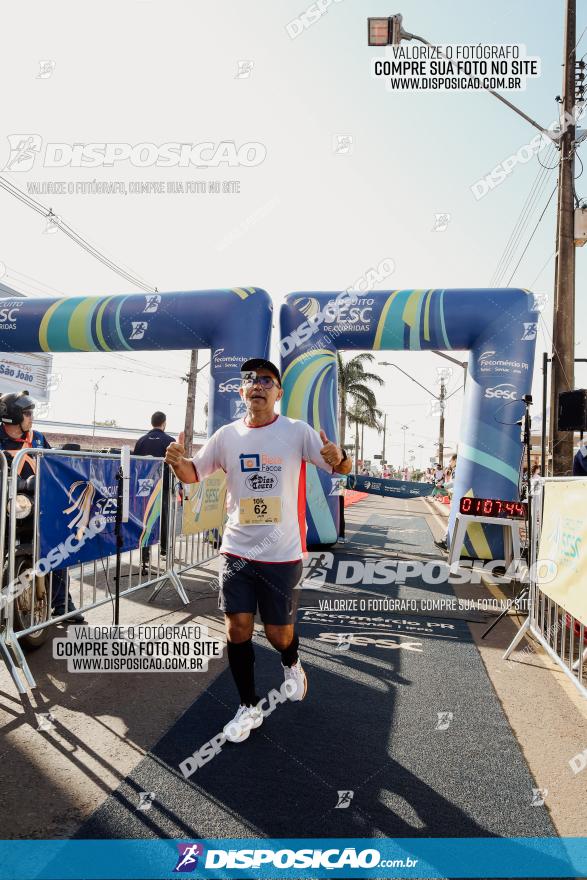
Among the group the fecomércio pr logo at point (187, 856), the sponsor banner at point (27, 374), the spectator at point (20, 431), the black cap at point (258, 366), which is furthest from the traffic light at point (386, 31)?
the sponsor banner at point (27, 374)

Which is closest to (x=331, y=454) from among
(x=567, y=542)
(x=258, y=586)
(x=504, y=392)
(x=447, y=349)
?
(x=258, y=586)

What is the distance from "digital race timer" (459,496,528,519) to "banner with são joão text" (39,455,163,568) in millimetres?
4712

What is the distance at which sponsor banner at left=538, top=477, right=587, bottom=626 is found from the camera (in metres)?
3.97

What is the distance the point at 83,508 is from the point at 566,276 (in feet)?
25.8

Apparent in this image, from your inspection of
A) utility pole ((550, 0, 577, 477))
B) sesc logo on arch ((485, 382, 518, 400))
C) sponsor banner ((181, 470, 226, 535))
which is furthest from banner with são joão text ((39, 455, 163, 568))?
utility pole ((550, 0, 577, 477))

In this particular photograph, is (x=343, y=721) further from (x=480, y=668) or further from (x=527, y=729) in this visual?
(x=480, y=668)

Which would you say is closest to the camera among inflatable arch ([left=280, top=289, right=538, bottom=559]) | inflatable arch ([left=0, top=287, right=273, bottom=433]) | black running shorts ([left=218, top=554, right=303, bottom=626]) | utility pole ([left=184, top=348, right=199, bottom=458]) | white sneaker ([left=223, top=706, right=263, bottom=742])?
white sneaker ([left=223, top=706, right=263, bottom=742])

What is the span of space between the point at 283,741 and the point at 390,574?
5.99 meters

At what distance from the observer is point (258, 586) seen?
12.4ft

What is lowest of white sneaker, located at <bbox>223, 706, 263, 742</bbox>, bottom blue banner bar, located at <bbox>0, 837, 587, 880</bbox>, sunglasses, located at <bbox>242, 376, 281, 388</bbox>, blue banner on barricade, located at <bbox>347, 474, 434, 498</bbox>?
bottom blue banner bar, located at <bbox>0, 837, 587, 880</bbox>

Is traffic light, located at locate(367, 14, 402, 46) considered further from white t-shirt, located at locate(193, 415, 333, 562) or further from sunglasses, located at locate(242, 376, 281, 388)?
white t-shirt, located at locate(193, 415, 333, 562)

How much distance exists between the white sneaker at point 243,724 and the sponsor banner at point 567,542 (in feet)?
6.55

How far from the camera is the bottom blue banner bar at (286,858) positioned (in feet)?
7.91

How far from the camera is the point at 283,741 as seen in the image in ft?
11.9
